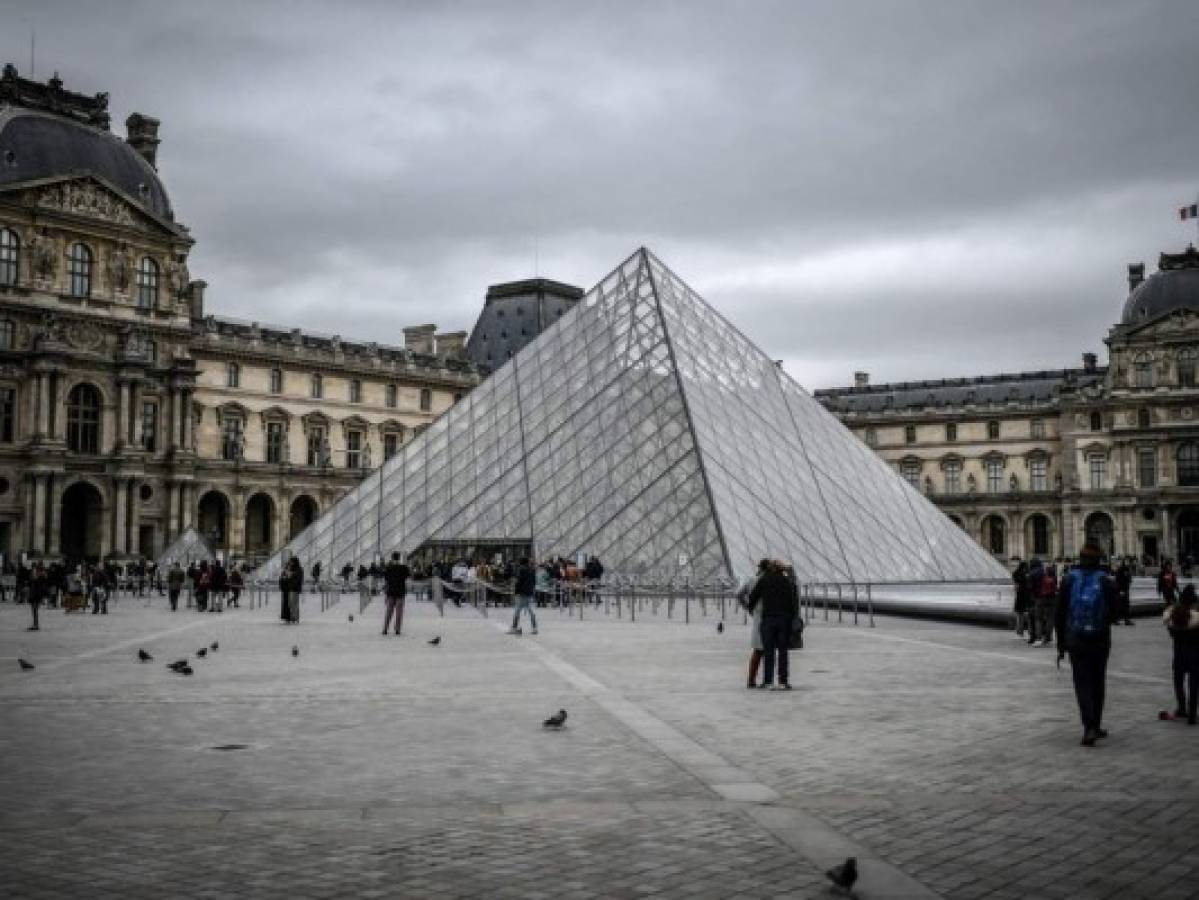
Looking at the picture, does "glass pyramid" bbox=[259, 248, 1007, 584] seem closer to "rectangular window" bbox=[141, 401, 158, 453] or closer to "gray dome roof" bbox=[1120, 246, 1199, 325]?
"rectangular window" bbox=[141, 401, 158, 453]

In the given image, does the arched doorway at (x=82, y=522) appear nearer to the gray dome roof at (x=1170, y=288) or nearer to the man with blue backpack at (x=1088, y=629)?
the man with blue backpack at (x=1088, y=629)

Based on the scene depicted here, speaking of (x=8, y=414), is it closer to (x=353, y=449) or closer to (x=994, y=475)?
(x=353, y=449)

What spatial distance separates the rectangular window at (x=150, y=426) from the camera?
53906mm

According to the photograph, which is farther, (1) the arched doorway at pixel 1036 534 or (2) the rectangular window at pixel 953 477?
(2) the rectangular window at pixel 953 477

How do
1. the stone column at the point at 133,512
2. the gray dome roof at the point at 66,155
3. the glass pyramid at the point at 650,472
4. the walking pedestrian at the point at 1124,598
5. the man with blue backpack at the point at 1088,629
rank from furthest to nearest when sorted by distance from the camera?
the stone column at the point at 133,512, the gray dome roof at the point at 66,155, the glass pyramid at the point at 650,472, the walking pedestrian at the point at 1124,598, the man with blue backpack at the point at 1088,629

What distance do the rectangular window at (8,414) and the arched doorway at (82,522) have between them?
10.7ft

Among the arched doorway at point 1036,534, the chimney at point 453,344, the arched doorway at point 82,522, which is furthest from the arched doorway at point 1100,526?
the arched doorway at point 82,522

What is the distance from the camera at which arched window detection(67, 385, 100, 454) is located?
167ft

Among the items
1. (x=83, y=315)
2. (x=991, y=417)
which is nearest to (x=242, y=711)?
(x=83, y=315)

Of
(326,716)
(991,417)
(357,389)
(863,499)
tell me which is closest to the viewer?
(326,716)

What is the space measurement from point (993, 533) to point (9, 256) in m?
61.7

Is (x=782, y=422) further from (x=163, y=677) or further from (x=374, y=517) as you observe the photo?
(x=163, y=677)

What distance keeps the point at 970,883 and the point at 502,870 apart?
179 centimetres

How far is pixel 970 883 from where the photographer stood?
4.66m
